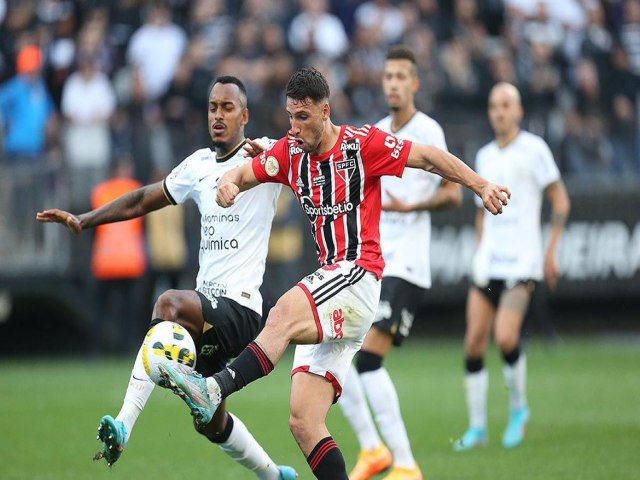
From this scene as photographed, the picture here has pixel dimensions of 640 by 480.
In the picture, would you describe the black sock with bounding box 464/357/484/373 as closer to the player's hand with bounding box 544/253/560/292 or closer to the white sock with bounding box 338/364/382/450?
the player's hand with bounding box 544/253/560/292

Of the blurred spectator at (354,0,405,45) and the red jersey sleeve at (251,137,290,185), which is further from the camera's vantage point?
the blurred spectator at (354,0,405,45)

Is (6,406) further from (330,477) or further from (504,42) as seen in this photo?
(504,42)

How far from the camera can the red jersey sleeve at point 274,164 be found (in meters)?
7.30

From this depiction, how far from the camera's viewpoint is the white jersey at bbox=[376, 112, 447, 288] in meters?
9.47

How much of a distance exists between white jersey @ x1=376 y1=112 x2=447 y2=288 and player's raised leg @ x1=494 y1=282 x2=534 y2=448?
1518mm

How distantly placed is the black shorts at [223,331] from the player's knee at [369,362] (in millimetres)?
1323

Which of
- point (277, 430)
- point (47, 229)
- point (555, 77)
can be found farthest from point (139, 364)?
point (555, 77)

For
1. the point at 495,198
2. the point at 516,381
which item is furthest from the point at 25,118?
the point at 495,198

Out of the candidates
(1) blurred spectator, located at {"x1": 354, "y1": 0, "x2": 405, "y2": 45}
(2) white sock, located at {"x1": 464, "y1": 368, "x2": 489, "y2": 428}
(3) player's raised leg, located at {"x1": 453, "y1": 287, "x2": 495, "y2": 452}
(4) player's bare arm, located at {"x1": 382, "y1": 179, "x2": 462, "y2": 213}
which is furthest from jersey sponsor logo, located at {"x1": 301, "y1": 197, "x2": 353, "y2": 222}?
(1) blurred spectator, located at {"x1": 354, "y1": 0, "x2": 405, "y2": 45}

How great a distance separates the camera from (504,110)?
1134 cm

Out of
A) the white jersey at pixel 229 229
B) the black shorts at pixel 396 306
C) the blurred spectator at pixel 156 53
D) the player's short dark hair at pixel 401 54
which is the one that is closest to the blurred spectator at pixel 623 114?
the blurred spectator at pixel 156 53

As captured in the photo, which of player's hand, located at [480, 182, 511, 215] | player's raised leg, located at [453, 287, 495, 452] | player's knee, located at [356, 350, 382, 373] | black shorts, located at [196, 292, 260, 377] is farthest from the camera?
player's raised leg, located at [453, 287, 495, 452]

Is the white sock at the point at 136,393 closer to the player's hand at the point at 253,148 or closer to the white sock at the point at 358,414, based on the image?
the player's hand at the point at 253,148

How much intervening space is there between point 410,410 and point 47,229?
6767 millimetres
